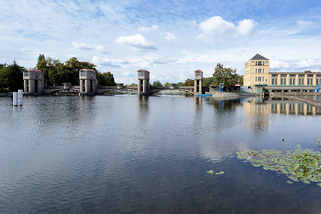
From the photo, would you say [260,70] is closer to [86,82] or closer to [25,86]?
[86,82]

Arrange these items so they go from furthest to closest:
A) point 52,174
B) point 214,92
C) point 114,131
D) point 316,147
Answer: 1. point 214,92
2. point 114,131
3. point 316,147
4. point 52,174

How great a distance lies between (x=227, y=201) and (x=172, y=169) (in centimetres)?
481

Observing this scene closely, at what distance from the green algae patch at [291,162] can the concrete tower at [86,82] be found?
124510 mm

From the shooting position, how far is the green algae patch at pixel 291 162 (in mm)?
14227

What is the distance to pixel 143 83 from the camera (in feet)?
460

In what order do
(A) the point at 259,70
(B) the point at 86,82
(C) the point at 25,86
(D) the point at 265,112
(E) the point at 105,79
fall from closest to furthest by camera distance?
(D) the point at 265,112 < (C) the point at 25,86 < (B) the point at 86,82 < (A) the point at 259,70 < (E) the point at 105,79

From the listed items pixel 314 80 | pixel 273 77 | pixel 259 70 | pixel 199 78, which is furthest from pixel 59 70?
Answer: pixel 314 80

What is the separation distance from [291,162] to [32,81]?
439ft

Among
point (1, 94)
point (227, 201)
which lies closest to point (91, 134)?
point (227, 201)

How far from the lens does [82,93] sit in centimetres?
13162

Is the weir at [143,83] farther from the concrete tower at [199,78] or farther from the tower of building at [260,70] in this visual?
the tower of building at [260,70]

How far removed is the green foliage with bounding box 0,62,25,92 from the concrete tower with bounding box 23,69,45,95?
4.22m

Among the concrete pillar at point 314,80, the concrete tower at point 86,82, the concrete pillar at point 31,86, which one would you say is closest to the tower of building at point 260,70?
the concrete pillar at point 314,80

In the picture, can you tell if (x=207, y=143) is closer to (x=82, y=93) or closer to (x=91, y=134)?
(x=91, y=134)
